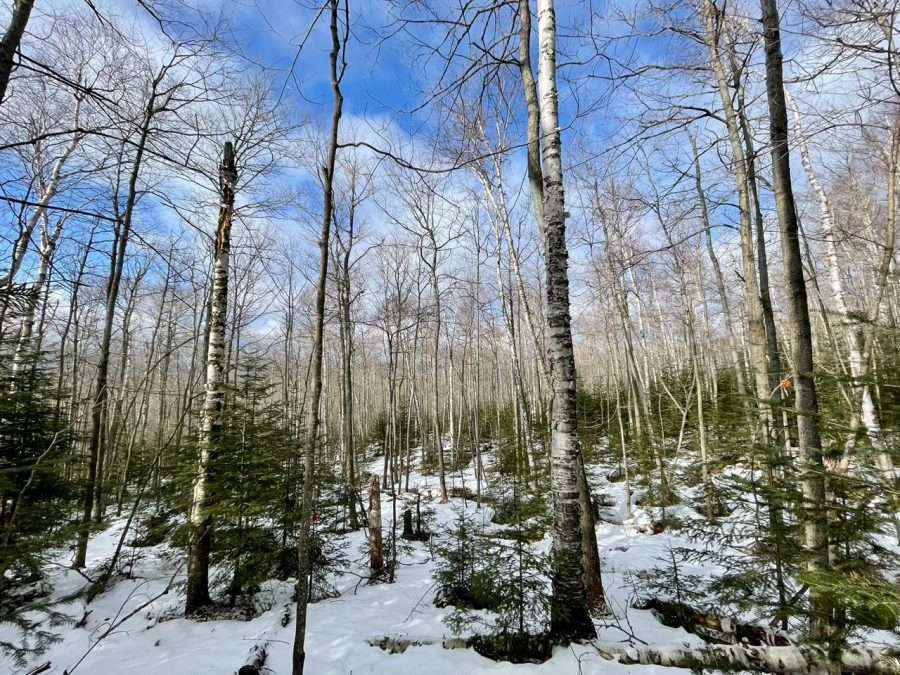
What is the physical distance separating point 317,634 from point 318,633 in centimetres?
2

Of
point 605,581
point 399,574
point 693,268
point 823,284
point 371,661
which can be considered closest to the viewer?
point 371,661

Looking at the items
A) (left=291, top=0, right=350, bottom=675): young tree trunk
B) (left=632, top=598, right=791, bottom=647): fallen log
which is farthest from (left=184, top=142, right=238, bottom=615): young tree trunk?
(left=632, top=598, right=791, bottom=647): fallen log

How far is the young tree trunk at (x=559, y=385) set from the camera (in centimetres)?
313

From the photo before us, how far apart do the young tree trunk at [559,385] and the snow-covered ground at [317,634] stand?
0.29 m

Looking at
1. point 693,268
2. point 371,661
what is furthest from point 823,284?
point 371,661

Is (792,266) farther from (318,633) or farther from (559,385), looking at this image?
(318,633)

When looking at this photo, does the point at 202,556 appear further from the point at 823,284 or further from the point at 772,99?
the point at 823,284

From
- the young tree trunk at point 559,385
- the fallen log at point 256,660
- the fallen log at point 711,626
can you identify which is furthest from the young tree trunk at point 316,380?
the fallen log at point 711,626

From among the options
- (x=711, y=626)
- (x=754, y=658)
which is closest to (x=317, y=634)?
(x=754, y=658)

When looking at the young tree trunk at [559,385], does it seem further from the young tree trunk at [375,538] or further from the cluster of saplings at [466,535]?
the young tree trunk at [375,538]

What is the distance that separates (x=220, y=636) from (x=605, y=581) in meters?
4.83

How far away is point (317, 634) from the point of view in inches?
155

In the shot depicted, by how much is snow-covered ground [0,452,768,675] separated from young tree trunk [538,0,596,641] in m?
0.29

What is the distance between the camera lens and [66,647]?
4012mm
